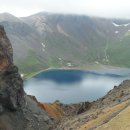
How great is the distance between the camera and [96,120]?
61.2 m

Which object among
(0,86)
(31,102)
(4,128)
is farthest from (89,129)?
(31,102)

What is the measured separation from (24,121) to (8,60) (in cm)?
1583

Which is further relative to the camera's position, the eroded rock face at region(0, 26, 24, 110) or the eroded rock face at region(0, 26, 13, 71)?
the eroded rock face at region(0, 26, 13, 71)

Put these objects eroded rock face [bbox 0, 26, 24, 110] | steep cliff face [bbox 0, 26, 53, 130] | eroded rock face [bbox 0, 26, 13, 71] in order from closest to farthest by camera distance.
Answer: steep cliff face [bbox 0, 26, 53, 130] → eroded rock face [bbox 0, 26, 24, 110] → eroded rock face [bbox 0, 26, 13, 71]

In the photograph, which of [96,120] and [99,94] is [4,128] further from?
[99,94]

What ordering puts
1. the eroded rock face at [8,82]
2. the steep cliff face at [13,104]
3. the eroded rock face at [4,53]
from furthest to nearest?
the eroded rock face at [4,53] → the eroded rock face at [8,82] → the steep cliff face at [13,104]

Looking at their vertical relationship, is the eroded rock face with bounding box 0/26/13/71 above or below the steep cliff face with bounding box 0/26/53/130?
above

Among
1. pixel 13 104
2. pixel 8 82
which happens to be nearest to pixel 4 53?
pixel 8 82

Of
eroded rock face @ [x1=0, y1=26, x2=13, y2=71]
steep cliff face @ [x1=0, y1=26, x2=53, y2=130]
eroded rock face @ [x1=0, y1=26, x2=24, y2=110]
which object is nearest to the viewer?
steep cliff face @ [x1=0, y1=26, x2=53, y2=130]

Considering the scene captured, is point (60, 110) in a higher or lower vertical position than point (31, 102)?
lower

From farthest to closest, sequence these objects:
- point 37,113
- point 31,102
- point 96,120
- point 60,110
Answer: point 60,110 < point 31,102 < point 37,113 < point 96,120

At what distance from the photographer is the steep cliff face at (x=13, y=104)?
269 ft

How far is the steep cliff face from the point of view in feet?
269

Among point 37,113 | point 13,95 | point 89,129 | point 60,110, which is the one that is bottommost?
point 60,110
